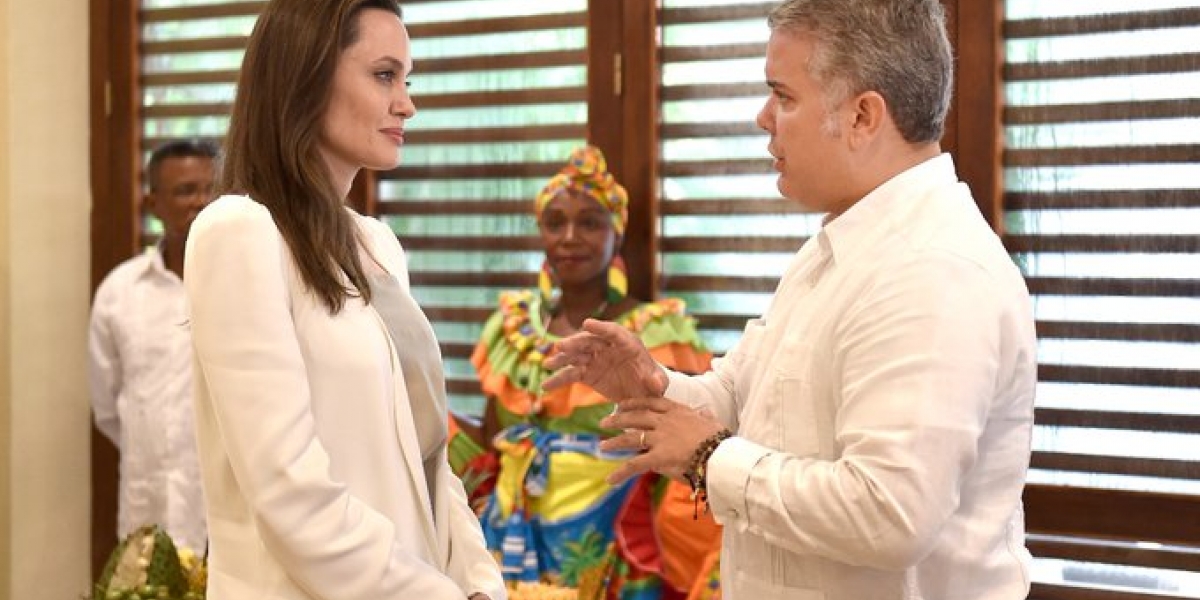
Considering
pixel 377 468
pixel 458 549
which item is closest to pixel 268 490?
pixel 377 468

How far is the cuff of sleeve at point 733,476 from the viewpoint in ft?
5.95

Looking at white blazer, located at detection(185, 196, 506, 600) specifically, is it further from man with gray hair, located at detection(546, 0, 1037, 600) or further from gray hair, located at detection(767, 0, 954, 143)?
gray hair, located at detection(767, 0, 954, 143)

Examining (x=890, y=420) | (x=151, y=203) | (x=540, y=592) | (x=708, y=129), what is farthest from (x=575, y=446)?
(x=890, y=420)

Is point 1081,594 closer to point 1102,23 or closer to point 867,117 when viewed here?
point 1102,23

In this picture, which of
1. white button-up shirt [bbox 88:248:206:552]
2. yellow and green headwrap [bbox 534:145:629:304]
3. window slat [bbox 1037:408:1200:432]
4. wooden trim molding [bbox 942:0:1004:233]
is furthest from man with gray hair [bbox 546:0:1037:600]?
white button-up shirt [bbox 88:248:206:552]

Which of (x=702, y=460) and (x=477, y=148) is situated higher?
(x=477, y=148)

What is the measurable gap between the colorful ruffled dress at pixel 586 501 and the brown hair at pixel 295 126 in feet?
5.78

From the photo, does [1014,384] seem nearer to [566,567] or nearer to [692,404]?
[692,404]

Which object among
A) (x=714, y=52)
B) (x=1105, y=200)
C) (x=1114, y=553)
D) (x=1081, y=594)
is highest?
(x=714, y=52)

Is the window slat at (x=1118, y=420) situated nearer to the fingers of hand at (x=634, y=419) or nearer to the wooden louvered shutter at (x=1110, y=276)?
the wooden louvered shutter at (x=1110, y=276)

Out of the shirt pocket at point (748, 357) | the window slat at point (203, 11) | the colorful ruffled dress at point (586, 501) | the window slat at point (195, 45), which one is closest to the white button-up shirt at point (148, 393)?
the window slat at point (195, 45)

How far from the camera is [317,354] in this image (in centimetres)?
180

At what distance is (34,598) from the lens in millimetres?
4543

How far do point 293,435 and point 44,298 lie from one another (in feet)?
10.4
